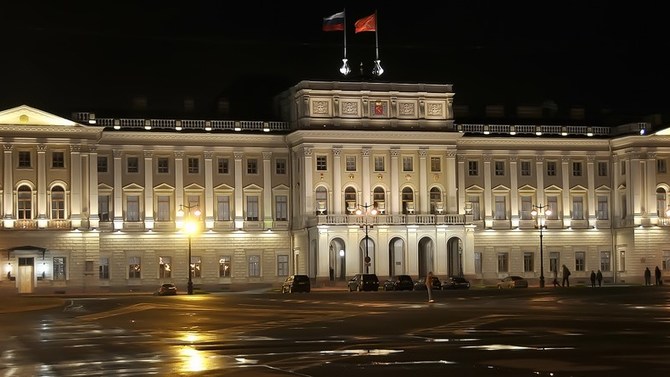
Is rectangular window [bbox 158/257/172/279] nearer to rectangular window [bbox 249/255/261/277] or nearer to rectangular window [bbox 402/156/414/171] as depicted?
rectangular window [bbox 249/255/261/277]

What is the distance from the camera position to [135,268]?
10938 centimetres

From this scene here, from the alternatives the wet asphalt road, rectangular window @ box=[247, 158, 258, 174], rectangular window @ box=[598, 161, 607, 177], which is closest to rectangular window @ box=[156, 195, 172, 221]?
rectangular window @ box=[247, 158, 258, 174]

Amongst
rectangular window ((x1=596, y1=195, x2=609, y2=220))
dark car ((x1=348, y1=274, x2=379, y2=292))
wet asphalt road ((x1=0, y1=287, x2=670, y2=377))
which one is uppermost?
rectangular window ((x1=596, y1=195, x2=609, y2=220))

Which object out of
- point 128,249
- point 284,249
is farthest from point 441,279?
point 128,249

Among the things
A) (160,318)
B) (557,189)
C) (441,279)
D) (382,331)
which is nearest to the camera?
(382,331)

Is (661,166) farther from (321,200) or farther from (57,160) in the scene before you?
(57,160)

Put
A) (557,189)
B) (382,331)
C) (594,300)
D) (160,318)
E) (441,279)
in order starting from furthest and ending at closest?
(557,189) < (441,279) < (594,300) < (160,318) < (382,331)

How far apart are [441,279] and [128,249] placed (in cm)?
2628

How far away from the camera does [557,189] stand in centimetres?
11944

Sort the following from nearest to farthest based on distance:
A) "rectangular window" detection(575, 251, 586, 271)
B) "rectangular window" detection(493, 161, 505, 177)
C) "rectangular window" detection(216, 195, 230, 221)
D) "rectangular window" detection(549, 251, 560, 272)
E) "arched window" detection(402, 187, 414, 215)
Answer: "arched window" detection(402, 187, 414, 215), "rectangular window" detection(216, 195, 230, 221), "rectangular window" detection(493, 161, 505, 177), "rectangular window" detection(549, 251, 560, 272), "rectangular window" detection(575, 251, 586, 271)

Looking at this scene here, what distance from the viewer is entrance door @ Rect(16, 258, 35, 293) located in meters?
102

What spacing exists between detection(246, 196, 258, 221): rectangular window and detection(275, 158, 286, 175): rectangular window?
3014 millimetres

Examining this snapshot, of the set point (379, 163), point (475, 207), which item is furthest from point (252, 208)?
point (475, 207)

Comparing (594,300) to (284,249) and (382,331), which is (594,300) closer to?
(382,331)
